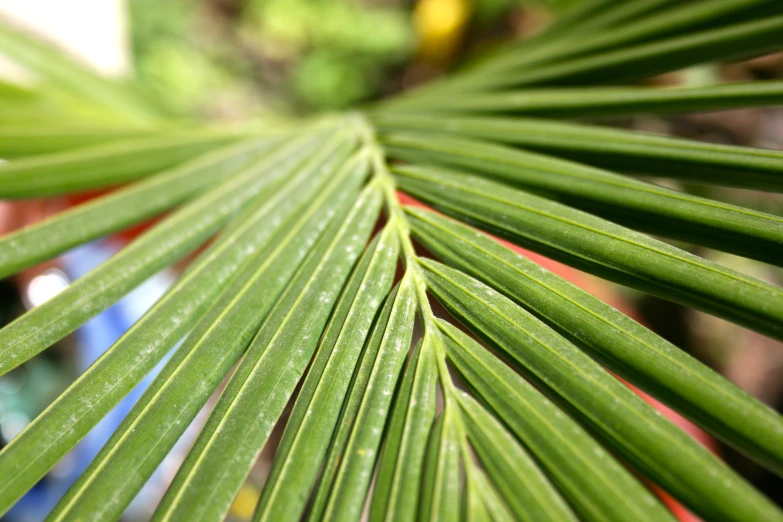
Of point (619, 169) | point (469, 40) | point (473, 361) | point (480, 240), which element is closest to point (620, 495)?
point (473, 361)

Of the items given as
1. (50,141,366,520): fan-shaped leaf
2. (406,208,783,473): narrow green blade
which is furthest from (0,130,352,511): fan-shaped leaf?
(406,208,783,473): narrow green blade

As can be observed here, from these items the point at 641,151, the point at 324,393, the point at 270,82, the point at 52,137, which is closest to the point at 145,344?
the point at 324,393

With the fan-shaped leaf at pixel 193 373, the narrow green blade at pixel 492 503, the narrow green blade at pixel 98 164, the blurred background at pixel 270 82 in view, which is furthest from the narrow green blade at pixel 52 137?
the narrow green blade at pixel 492 503

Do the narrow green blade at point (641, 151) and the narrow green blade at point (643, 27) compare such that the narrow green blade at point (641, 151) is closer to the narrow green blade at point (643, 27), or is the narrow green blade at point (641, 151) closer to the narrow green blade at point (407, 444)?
the narrow green blade at point (643, 27)

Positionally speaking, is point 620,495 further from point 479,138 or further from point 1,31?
point 1,31

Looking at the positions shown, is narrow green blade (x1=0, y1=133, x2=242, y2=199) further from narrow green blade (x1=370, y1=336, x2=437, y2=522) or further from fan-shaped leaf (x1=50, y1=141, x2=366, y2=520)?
narrow green blade (x1=370, y1=336, x2=437, y2=522)

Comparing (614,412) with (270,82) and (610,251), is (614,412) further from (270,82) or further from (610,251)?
(270,82)
